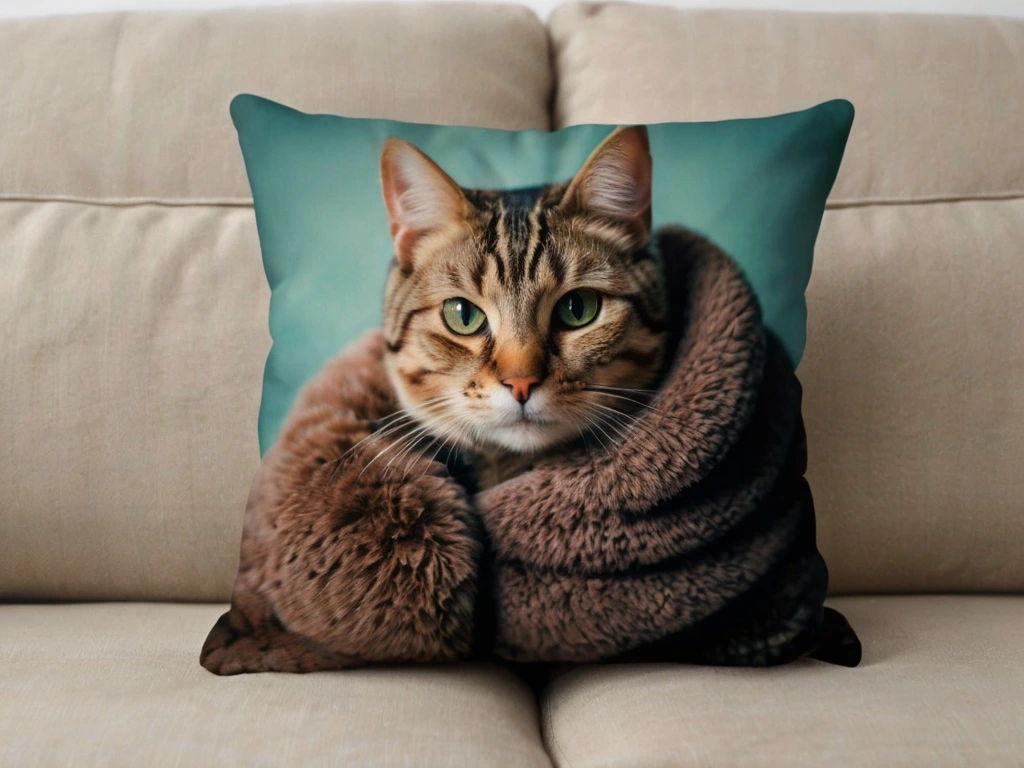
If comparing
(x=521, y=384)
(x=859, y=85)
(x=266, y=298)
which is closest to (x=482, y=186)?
(x=521, y=384)

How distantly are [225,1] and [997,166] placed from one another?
42.8 inches

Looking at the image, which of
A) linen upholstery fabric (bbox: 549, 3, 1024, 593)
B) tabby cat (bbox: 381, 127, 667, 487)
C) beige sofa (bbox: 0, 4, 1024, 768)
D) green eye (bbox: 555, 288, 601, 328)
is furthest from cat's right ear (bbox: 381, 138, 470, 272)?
linen upholstery fabric (bbox: 549, 3, 1024, 593)

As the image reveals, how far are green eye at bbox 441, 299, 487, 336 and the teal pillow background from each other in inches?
2.7

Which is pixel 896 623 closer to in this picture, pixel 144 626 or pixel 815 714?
pixel 815 714

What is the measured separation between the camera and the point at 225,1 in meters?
1.35

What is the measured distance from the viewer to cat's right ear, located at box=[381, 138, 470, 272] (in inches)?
30.7

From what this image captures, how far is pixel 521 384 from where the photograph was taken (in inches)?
29.3

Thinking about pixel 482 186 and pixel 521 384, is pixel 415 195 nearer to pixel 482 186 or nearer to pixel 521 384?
pixel 482 186

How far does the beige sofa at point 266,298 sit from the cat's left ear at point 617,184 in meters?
0.31

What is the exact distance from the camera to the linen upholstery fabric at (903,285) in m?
0.99

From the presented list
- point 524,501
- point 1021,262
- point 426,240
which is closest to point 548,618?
point 524,501

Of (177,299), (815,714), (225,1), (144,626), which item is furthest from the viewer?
(225,1)

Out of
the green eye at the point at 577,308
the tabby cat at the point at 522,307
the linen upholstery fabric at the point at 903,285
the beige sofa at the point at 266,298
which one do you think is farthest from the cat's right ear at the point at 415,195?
the linen upholstery fabric at the point at 903,285

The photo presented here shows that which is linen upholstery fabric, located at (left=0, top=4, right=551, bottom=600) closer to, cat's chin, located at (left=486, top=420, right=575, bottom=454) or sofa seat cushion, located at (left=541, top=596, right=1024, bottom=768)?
cat's chin, located at (left=486, top=420, right=575, bottom=454)
